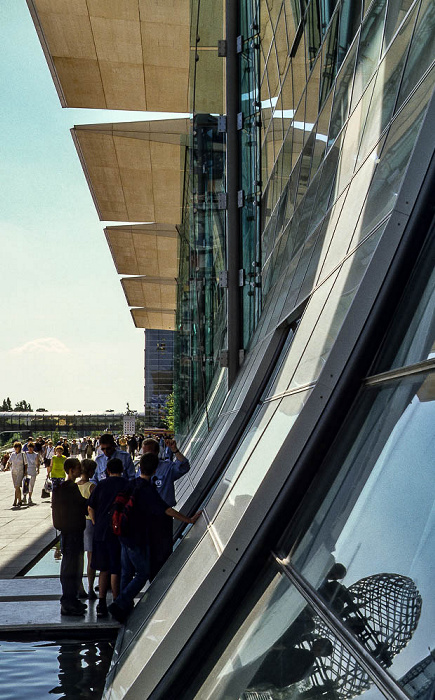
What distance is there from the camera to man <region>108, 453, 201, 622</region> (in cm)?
734

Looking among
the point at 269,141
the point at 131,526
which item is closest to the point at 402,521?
the point at 131,526

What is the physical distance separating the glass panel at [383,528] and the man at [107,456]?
222 inches

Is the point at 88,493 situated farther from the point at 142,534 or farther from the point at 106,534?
the point at 142,534

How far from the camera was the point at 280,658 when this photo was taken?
3.21 meters

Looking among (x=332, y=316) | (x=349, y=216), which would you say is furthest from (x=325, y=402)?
(x=349, y=216)

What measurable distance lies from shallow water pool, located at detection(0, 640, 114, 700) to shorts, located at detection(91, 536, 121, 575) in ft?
3.15

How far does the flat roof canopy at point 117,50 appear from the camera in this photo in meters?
19.3

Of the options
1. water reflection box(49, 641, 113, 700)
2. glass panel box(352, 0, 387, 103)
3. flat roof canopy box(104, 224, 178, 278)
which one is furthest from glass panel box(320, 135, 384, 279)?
flat roof canopy box(104, 224, 178, 278)

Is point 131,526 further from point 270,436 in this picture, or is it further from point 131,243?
point 131,243

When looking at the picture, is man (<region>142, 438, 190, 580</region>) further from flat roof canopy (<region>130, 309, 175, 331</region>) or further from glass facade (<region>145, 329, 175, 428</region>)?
glass facade (<region>145, 329, 175, 428</region>)

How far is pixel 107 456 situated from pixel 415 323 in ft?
22.2

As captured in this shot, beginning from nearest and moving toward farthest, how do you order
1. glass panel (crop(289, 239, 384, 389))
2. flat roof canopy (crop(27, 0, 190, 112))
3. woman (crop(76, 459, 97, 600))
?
glass panel (crop(289, 239, 384, 389)), woman (crop(76, 459, 97, 600)), flat roof canopy (crop(27, 0, 190, 112))

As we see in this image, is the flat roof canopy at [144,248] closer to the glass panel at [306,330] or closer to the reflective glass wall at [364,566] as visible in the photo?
the glass panel at [306,330]

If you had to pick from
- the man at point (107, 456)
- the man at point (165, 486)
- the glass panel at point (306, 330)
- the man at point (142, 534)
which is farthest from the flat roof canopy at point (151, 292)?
the glass panel at point (306, 330)
